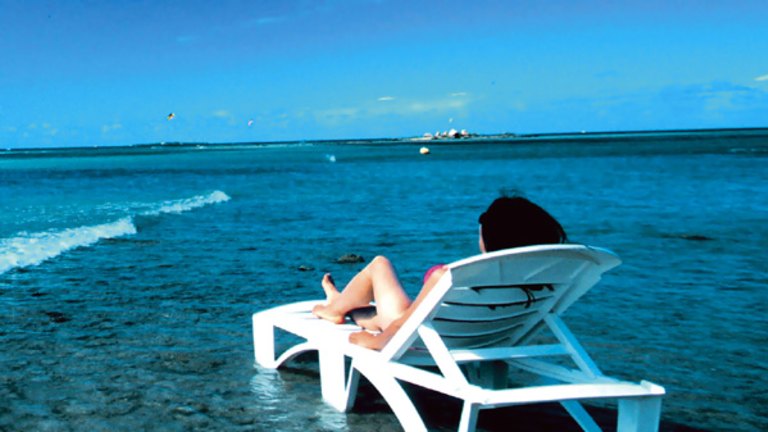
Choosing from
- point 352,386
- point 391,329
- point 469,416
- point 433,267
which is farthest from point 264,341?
point 469,416

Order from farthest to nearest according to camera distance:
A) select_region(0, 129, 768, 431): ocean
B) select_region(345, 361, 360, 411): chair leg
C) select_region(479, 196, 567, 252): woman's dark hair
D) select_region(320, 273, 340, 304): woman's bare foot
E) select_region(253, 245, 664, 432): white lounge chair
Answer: select_region(320, 273, 340, 304): woman's bare foot
select_region(0, 129, 768, 431): ocean
select_region(345, 361, 360, 411): chair leg
select_region(479, 196, 567, 252): woman's dark hair
select_region(253, 245, 664, 432): white lounge chair

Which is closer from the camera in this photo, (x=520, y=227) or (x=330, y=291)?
(x=520, y=227)

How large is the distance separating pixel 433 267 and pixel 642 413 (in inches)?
47.0

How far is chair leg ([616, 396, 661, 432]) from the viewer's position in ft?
11.3

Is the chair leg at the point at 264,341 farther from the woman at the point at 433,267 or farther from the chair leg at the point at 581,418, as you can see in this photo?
the chair leg at the point at 581,418

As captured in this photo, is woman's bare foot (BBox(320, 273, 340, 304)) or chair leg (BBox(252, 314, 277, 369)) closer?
woman's bare foot (BBox(320, 273, 340, 304))

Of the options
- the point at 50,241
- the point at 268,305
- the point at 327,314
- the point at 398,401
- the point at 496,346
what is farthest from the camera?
the point at 50,241

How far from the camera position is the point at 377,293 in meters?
4.53

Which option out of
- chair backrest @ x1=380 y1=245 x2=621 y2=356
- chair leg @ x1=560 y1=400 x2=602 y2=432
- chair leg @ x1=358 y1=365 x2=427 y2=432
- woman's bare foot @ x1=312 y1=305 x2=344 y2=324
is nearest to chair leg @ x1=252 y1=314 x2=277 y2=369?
woman's bare foot @ x1=312 y1=305 x2=344 y2=324

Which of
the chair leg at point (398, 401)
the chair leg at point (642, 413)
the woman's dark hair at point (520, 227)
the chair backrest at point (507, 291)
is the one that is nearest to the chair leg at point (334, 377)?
the chair leg at point (398, 401)

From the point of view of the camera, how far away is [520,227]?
12.9ft

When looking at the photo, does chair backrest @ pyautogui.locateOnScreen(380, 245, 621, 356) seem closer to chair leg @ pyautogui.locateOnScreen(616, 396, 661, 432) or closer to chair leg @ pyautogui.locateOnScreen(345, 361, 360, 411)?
chair leg @ pyautogui.locateOnScreen(345, 361, 360, 411)

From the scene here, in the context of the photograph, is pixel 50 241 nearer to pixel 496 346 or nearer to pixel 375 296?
pixel 375 296

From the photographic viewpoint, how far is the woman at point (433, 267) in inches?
154
